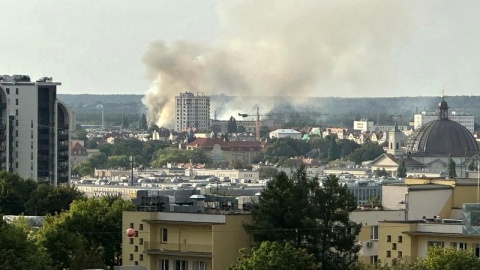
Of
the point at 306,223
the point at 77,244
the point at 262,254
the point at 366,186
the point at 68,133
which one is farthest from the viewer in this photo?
the point at 366,186

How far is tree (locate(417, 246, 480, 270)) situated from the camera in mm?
40781

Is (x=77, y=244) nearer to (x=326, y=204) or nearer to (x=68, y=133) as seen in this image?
(x=326, y=204)

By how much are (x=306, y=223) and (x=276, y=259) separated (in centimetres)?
292

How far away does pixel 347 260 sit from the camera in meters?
42.9

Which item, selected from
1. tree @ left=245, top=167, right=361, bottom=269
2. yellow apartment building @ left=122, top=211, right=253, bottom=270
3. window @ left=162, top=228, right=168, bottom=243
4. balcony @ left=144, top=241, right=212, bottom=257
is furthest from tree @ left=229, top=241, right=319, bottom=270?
window @ left=162, top=228, right=168, bottom=243

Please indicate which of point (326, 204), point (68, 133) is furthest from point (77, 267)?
point (68, 133)

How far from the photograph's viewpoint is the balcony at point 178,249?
43.1 metres

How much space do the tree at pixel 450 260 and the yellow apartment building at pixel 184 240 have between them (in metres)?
4.03

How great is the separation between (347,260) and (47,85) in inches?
2464

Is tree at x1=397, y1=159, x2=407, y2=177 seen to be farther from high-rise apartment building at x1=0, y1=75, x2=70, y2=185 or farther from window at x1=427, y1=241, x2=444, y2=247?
window at x1=427, y1=241, x2=444, y2=247

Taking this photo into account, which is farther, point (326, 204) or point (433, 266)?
point (326, 204)

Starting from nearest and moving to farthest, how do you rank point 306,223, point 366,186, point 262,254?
point 262,254
point 306,223
point 366,186

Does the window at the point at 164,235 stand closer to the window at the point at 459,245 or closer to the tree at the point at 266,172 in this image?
the window at the point at 459,245

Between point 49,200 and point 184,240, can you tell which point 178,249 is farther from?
point 49,200
